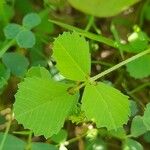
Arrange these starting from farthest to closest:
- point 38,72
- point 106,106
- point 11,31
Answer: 1. point 11,31
2. point 38,72
3. point 106,106

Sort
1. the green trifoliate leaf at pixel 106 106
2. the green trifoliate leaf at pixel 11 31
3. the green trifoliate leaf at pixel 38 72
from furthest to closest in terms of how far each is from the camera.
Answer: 1. the green trifoliate leaf at pixel 11 31
2. the green trifoliate leaf at pixel 38 72
3. the green trifoliate leaf at pixel 106 106

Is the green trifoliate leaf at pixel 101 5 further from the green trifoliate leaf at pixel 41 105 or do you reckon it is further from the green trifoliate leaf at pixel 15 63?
the green trifoliate leaf at pixel 41 105

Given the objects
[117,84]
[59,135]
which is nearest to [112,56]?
[117,84]

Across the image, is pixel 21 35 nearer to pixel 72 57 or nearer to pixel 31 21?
pixel 31 21

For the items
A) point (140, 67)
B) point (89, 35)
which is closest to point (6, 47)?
point (89, 35)

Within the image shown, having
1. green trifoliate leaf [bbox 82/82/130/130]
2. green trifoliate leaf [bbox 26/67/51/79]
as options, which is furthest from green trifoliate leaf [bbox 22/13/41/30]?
green trifoliate leaf [bbox 82/82/130/130]

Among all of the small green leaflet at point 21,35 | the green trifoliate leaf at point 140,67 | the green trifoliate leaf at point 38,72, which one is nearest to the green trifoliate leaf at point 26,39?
the small green leaflet at point 21,35
